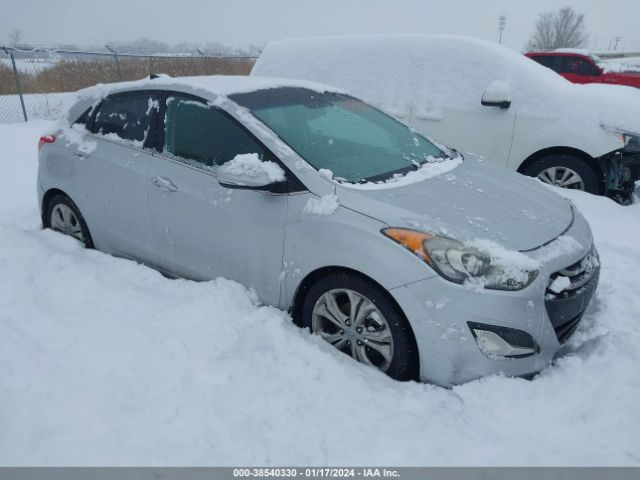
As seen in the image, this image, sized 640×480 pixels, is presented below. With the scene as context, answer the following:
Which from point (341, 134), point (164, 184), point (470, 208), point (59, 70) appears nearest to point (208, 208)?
point (164, 184)

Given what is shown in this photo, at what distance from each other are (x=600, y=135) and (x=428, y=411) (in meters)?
4.02

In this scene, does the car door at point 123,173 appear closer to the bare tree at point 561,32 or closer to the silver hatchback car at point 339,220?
the silver hatchback car at point 339,220

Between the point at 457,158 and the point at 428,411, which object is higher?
the point at 457,158

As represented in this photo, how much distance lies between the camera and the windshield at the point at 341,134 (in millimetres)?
2932

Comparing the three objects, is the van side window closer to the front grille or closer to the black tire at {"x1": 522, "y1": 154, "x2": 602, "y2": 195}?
the front grille

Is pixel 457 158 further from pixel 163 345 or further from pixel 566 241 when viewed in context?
pixel 163 345

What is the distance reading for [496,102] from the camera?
5.29 metres

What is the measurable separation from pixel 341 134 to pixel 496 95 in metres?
2.75

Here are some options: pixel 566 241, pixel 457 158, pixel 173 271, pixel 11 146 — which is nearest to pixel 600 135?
pixel 457 158

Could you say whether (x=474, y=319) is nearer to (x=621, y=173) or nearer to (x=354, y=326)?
(x=354, y=326)

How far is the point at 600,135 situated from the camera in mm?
4984

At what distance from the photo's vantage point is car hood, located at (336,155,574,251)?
8.05ft

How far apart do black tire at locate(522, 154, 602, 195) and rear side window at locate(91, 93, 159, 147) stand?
395cm

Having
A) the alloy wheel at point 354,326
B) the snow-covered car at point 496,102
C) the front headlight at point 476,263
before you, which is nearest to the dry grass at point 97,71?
the snow-covered car at point 496,102
